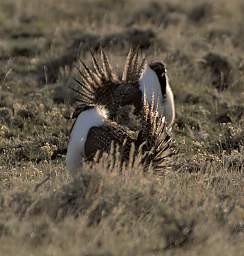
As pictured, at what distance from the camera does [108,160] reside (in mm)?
4840

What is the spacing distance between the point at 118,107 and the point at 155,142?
173 centimetres

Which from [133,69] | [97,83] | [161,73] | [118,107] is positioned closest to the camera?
[97,83]

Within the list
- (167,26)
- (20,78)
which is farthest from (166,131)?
(167,26)

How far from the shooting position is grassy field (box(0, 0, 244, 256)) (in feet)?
13.3

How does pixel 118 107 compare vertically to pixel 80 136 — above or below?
below

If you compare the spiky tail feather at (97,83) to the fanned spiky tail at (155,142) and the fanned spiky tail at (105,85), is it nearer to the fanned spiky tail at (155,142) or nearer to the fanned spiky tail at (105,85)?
the fanned spiky tail at (105,85)

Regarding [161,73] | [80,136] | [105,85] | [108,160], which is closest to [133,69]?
[161,73]

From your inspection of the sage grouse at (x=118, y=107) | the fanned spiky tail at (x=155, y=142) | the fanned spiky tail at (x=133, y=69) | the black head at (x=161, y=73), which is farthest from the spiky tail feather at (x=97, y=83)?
the fanned spiky tail at (x=155, y=142)

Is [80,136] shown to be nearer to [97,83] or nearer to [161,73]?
[97,83]

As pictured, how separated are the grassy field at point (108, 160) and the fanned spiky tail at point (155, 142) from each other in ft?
0.44

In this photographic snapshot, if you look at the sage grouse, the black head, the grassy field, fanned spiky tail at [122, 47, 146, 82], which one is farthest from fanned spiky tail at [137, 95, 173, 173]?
the black head

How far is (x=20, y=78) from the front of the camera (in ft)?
30.4

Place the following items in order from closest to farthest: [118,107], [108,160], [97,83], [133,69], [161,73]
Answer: [108,160] → [97,83] → [118,107] → [133,69] → [161,73]

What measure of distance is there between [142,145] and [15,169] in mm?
1100
